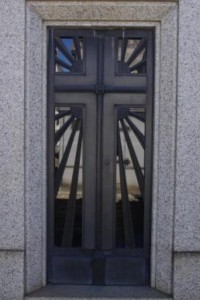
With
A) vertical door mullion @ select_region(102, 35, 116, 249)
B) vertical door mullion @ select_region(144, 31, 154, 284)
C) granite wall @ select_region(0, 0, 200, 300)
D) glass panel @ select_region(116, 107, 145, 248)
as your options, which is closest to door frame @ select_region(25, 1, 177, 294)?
granite wall @ select_region(0, 0, 200, 300)

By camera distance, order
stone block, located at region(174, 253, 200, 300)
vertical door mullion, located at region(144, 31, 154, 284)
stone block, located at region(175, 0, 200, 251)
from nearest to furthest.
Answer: stone block, located at region(175, 0, 200, 251) < stone block, located at region(174, 253, 200, 300) < vertical door mullion, located at region(144, 31, 154, 284)

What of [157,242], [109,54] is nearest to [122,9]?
[109,54]

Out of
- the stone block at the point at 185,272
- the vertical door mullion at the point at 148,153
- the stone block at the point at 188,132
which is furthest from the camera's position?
the vertical door mullion at the point at 148,153

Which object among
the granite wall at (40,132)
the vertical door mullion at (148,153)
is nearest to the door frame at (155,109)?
the granite wall at (40,132)

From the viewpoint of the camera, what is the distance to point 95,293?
5.96 metres

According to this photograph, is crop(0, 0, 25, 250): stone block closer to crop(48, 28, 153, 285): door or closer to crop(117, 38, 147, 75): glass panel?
crop(48, 28, 153, 285): door

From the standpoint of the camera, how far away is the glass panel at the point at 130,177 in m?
6.14

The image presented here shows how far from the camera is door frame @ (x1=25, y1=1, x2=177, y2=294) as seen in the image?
19.0 feet

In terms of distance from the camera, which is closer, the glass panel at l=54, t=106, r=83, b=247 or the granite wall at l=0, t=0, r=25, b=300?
the granite wall at l=0, t=0, r=25, b=300

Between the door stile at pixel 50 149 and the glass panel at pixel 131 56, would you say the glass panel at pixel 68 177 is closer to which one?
the door stile at pixel 50 149

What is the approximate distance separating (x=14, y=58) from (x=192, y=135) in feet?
7.21

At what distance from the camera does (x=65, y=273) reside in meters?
6.21

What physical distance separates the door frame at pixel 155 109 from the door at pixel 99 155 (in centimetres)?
15

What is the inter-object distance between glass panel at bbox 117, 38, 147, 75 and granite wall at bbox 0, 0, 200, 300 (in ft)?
0.81
